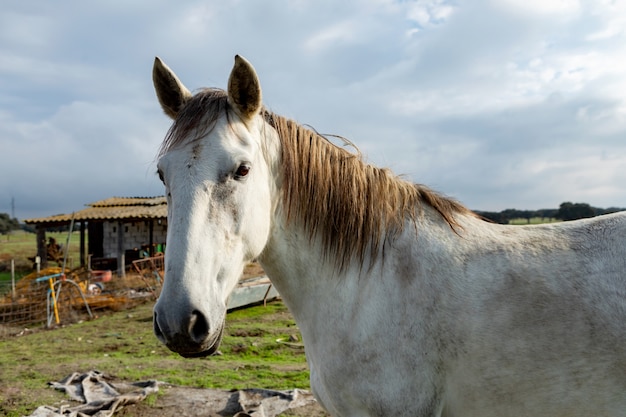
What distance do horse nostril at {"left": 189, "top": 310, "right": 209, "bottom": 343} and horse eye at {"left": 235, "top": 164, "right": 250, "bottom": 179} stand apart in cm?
64

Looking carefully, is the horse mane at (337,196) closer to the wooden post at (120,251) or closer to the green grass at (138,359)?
the green grass at (138,359)

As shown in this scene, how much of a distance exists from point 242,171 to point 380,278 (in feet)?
2.78

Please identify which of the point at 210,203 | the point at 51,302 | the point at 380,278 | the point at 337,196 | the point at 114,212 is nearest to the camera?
the point at 210,203

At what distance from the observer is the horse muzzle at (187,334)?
1.68 metres

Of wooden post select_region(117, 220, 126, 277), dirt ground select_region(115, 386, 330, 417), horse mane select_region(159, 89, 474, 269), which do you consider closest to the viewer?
horse mane select_region(159, 89, 474, 269)

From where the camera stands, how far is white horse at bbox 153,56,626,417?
1.84 metres

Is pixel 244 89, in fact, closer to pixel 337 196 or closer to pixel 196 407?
pixel 337 196

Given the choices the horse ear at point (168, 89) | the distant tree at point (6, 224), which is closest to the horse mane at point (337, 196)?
the horse ear at point (168, 89)

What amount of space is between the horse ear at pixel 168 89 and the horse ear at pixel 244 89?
0.34 m

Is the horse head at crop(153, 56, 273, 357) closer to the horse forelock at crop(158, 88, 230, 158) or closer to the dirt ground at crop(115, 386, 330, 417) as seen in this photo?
the horse forelock at crop(158, 88, 230, 158)

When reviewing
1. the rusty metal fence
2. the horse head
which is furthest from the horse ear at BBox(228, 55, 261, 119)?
the rusty metal fence

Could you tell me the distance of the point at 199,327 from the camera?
1.74 metres

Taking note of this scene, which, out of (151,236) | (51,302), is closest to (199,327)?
(51,302)

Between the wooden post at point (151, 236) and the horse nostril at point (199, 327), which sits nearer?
the horse nostril at point (199, 327)
